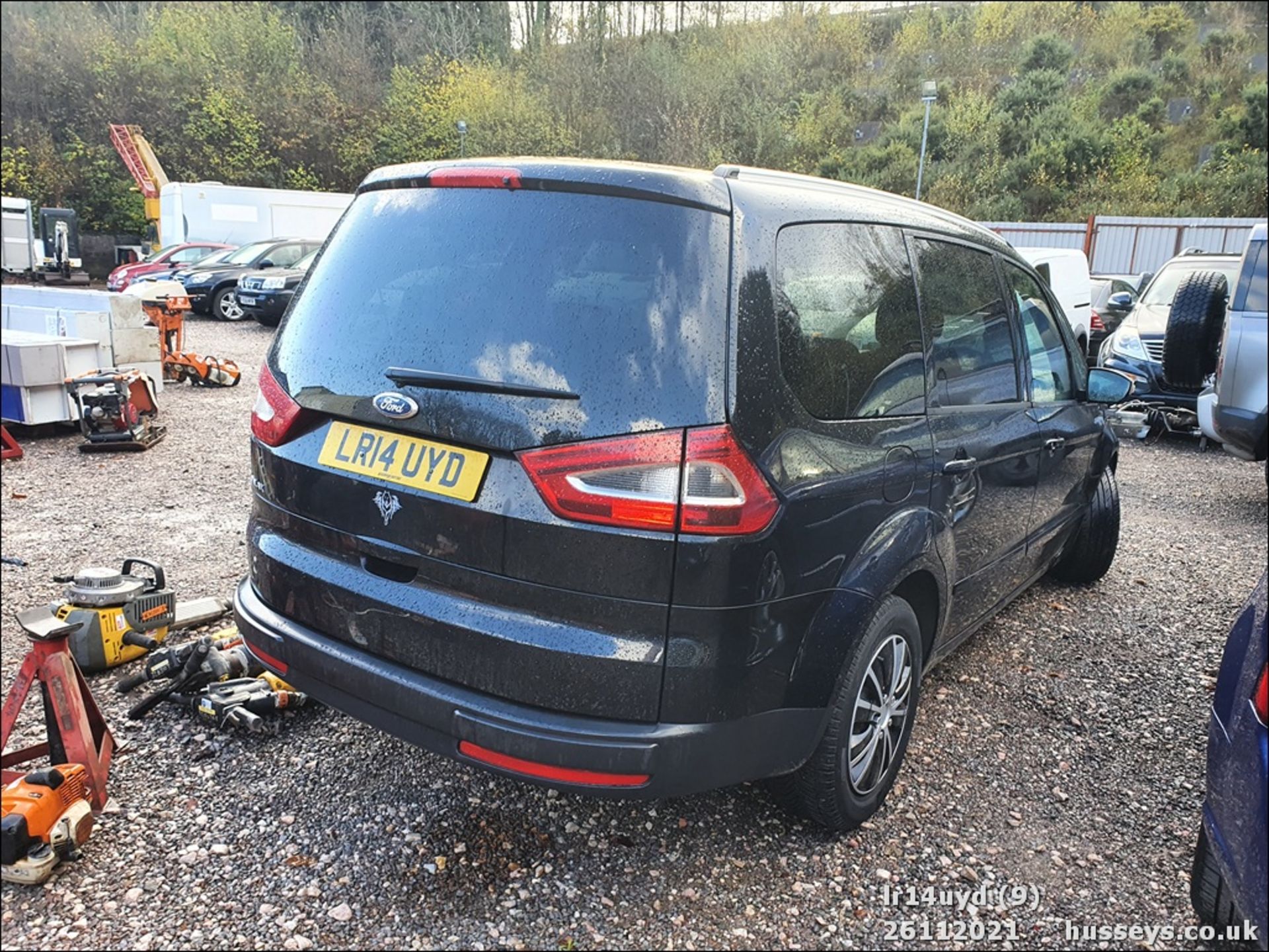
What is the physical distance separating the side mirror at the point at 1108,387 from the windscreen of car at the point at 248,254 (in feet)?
54.6

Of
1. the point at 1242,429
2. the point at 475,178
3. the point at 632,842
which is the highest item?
the point at 475,178

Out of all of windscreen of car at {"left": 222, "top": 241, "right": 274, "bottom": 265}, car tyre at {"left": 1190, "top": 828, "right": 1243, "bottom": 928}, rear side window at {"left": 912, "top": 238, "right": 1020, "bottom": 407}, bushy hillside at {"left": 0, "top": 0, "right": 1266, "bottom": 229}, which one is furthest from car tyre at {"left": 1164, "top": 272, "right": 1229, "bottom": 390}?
bushy hillside at {"left": 0, "top": 0, "right": 1266, "bottom": 229}

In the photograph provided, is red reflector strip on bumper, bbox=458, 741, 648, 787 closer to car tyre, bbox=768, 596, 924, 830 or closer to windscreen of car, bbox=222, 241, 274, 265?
car tyre, bbox=768, 596, 924, 830

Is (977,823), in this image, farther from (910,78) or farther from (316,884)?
(910,78)

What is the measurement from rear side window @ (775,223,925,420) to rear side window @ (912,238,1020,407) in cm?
14

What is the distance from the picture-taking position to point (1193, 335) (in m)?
4.23

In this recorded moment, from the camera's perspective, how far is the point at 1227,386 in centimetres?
217

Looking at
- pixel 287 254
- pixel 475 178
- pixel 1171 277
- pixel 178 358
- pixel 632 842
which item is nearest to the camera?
pixel 475 178

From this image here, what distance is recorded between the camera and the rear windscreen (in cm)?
200

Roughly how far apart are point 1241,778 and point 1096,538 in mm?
3154

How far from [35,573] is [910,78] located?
4175cm

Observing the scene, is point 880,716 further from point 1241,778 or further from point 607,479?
point 607,479

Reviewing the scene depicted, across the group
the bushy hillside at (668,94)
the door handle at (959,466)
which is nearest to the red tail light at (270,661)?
the door handle at (959,466)

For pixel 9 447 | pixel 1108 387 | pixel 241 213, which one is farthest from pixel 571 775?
pixel 241 213
